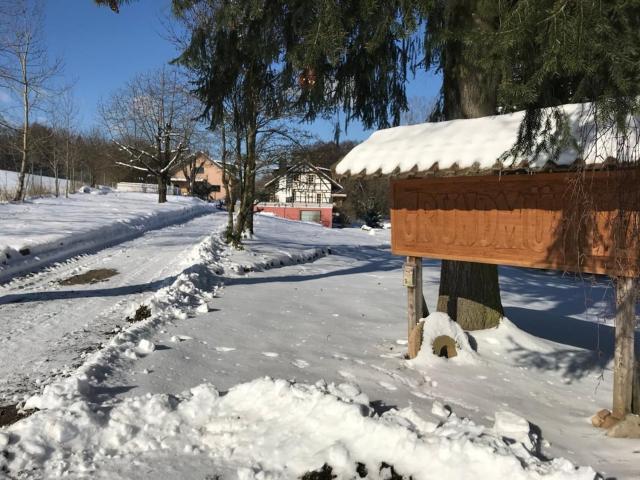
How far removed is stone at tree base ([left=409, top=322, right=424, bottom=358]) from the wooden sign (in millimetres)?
908

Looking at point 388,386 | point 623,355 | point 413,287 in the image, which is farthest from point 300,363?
point 623,355

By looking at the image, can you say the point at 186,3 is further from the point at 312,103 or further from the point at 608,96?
the point at 608,96

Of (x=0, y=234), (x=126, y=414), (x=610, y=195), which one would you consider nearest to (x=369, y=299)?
(x=610, y=195)

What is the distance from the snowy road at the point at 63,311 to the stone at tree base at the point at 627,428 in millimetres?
5097

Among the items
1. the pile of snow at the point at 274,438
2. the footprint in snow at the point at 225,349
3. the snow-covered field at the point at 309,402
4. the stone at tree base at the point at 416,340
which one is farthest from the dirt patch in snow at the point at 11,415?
the stone at tree base at the point at 416,340

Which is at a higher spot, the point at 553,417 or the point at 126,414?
the point at 126,414

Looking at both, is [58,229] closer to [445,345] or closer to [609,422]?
[445,345]

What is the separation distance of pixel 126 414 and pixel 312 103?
5488 mm

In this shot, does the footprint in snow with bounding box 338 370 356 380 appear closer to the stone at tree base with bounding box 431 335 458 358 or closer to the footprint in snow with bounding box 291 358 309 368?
the footprint in snow with bounding box 291 358 309 368

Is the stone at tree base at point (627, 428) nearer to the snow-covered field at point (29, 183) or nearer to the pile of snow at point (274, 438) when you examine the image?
the pile of snow at point (274, 438)

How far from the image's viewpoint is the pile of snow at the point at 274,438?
9.84 ft

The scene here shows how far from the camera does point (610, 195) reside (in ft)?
13.7

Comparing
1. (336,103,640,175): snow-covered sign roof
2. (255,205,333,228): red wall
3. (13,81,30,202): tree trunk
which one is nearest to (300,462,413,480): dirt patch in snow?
(336,103,640,175): snow-covered sign roof

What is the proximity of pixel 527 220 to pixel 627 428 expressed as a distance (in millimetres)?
1959
